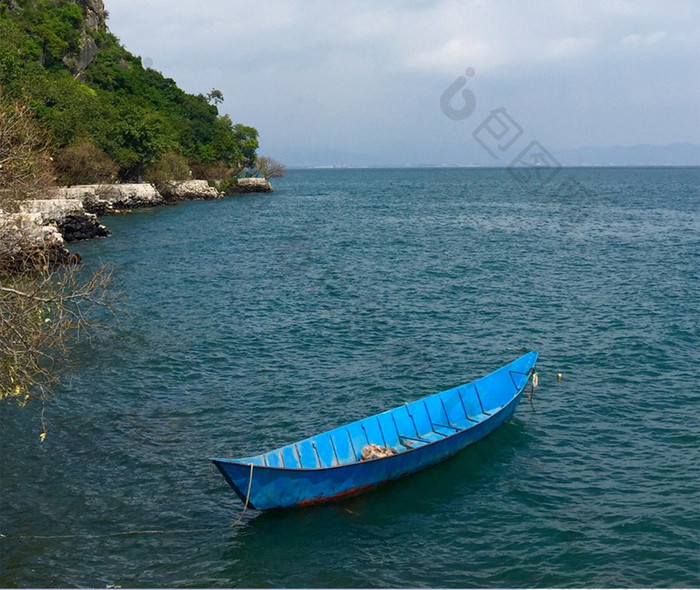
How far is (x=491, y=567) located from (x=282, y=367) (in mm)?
14660

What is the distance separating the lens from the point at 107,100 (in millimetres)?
95500

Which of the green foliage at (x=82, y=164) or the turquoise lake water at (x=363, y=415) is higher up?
the green foliage at (x=82, y=164)

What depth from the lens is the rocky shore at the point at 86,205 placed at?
1646 inches

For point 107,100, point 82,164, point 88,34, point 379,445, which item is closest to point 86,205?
point 82,164

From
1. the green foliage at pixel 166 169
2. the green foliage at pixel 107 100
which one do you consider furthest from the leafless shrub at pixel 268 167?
the green foliage at pixel 166 169

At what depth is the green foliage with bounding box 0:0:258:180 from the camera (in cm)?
7469

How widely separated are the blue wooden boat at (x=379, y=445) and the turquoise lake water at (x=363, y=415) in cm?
51

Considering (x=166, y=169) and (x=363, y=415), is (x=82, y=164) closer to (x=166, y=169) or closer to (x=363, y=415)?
(x=166, y=169)

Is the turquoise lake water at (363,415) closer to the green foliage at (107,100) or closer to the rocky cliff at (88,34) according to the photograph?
the green foliage at (107,100)

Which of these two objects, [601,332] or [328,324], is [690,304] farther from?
[328,324]

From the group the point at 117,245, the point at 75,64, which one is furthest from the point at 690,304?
the point at 75,64

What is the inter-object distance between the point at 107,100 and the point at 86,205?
29.3 m

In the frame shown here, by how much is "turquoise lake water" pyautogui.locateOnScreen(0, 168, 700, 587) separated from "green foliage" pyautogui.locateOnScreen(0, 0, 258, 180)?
3521 centimetres

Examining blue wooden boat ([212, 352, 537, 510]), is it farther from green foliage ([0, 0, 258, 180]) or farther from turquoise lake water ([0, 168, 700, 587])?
green foliage ([0, 0, 258, 180])
